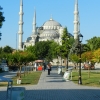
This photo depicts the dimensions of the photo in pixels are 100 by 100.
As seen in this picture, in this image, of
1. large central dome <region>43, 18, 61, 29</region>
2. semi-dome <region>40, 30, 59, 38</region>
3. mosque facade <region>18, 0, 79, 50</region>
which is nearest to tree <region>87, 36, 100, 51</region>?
mosque facade <region>18, 0, 79, 50</region>

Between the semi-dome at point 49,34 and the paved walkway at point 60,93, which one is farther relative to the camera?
the semi-dome at point 49,34

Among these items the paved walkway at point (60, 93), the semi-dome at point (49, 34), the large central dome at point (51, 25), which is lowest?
the paved walkway at point (60, 93)

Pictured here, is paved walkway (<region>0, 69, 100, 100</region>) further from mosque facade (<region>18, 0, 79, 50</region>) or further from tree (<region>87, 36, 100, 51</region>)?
mosque facade (<region>18, 0, 79, 50</region>)

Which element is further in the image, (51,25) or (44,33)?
(51,25)

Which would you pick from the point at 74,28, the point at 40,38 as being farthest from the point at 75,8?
the point at 40,38

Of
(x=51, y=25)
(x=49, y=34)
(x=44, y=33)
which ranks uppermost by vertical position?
(x=51, y=25)

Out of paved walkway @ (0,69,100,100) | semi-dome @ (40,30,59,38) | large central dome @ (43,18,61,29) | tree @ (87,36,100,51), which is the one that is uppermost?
large central dome @ (43,18,61,29)

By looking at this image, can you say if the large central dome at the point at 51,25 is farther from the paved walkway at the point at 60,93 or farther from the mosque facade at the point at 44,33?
the paved walkway at the point at 60,93

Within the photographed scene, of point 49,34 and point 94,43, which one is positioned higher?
point 49,34

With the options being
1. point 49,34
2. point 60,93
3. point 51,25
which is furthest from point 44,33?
point 60,93

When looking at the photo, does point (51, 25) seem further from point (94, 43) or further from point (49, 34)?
point (94, 43)

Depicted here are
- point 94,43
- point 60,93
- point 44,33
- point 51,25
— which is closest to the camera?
point 60,93

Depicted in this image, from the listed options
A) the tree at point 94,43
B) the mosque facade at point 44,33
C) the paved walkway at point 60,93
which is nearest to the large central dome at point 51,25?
the mosque facade at point 44,33

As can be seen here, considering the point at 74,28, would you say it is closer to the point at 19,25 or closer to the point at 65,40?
the point at 19,25
